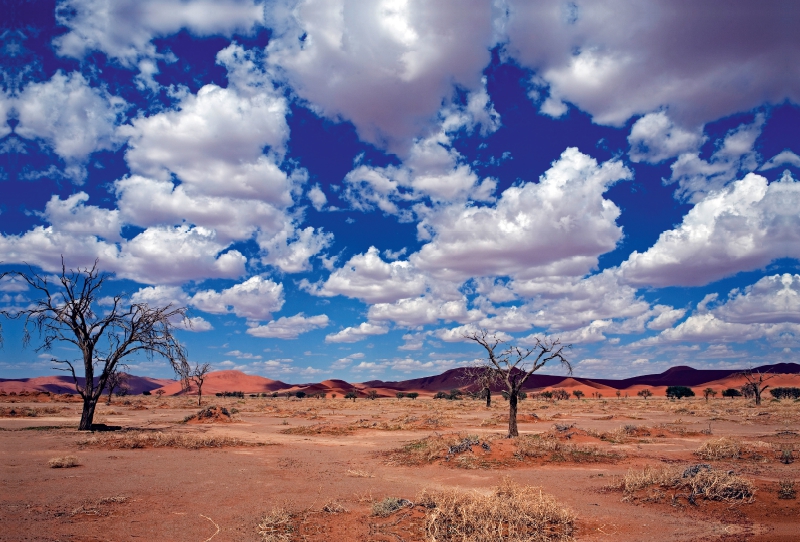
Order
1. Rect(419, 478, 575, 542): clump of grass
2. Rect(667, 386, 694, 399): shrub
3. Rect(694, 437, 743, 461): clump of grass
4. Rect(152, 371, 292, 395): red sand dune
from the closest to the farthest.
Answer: Rect(419, 478, 575, 542): clump of grass < Rect(694, 437, 743, 461): clump of grass < Rect(667, 386, 694, 399): shrub < Rect(152, 371, 292, 395): red sand dune

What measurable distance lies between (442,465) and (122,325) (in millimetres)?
18036

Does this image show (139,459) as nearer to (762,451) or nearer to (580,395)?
(762,451)

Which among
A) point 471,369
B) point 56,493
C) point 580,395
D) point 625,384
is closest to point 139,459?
point 56,493

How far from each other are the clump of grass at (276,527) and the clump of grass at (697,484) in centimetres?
774

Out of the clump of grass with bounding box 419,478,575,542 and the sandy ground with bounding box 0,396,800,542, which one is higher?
the clump of grass with bounding box 419,478,575,542

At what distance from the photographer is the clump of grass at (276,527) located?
8.31 meters

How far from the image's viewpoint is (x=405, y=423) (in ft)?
112

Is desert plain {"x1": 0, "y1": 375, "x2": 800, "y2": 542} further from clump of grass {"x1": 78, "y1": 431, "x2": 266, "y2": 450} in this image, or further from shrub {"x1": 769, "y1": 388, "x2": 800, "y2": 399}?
shrub {"x1": 769, "y1": 388, "x2": 800, "y2": 399}

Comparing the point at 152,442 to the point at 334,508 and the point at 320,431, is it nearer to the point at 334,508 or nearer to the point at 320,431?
the point at 320,431

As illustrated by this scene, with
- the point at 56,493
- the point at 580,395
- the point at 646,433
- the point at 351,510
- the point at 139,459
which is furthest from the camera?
the point at 580,395

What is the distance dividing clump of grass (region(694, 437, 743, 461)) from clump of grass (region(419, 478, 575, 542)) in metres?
12.2

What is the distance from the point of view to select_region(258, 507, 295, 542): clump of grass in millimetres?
8312

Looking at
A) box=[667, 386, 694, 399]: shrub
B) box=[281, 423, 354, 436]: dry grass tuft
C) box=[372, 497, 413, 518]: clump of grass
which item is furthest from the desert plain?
box=[667, 386, 694, 399]: shrub

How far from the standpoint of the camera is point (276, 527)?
8.97 metres
